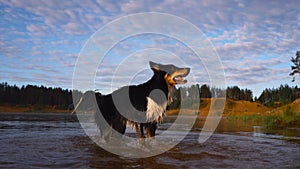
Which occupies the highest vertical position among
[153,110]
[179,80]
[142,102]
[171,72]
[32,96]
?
[32,96]

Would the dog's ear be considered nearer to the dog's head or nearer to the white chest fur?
the dog's head

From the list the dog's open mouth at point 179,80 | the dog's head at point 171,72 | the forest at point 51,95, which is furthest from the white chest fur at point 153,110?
the forest at point 51,95

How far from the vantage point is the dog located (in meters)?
8.41

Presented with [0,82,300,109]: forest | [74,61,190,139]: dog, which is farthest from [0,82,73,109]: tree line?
[74,61,190,139]: dog

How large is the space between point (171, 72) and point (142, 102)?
4.52 feet

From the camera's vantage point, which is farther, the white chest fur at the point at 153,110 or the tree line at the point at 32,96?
the tree line at the point at 32,96

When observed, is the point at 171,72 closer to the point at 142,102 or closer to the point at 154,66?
the point at 154,66

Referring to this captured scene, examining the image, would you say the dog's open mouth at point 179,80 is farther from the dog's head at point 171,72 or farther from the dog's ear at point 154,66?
the dog's ear at point 154,66

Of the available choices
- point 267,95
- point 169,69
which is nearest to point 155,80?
point 169,69

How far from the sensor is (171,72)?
8625 mm

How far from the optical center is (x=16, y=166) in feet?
16.9

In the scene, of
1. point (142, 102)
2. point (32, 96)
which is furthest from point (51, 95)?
point (142, 102)

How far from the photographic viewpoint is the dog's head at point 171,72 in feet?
28.2

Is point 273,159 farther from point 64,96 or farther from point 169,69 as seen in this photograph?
point 64,96
